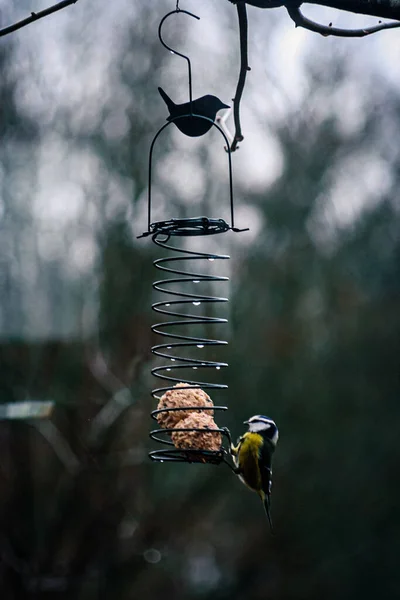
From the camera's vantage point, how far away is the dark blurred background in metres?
4.41

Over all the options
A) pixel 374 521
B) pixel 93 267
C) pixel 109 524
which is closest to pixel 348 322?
pixel 374 521

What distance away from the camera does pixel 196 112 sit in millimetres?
1599

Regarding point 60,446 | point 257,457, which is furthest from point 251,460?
point 60,446

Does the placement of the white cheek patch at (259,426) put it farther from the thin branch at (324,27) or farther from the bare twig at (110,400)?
the bare twig at (110,400)

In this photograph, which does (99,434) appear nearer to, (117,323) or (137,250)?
(117,323)

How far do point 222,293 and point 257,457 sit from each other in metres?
2.54

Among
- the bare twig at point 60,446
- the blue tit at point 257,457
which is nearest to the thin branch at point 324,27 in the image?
the blue tit at point 257,457

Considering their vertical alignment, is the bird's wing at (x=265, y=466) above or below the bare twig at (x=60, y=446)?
above

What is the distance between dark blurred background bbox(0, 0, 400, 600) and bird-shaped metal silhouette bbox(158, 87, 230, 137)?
2.71 metres

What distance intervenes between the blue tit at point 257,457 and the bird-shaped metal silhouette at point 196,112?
2.86ft

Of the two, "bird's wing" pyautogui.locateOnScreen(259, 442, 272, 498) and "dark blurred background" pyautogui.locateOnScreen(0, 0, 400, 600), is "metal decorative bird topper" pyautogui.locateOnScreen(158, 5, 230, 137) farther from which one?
"dark blurred background" pyautogui.locateOnScreen(0, 0, 400, 600)

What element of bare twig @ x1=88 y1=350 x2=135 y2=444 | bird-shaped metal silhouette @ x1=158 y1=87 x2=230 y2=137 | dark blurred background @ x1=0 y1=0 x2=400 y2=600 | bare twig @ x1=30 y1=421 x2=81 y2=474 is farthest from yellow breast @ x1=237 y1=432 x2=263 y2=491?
bare twig @ x1=30 y1=421 x2=81 y2=474

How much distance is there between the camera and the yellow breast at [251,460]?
202cm

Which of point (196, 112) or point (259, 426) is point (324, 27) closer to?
point (196, 112)
